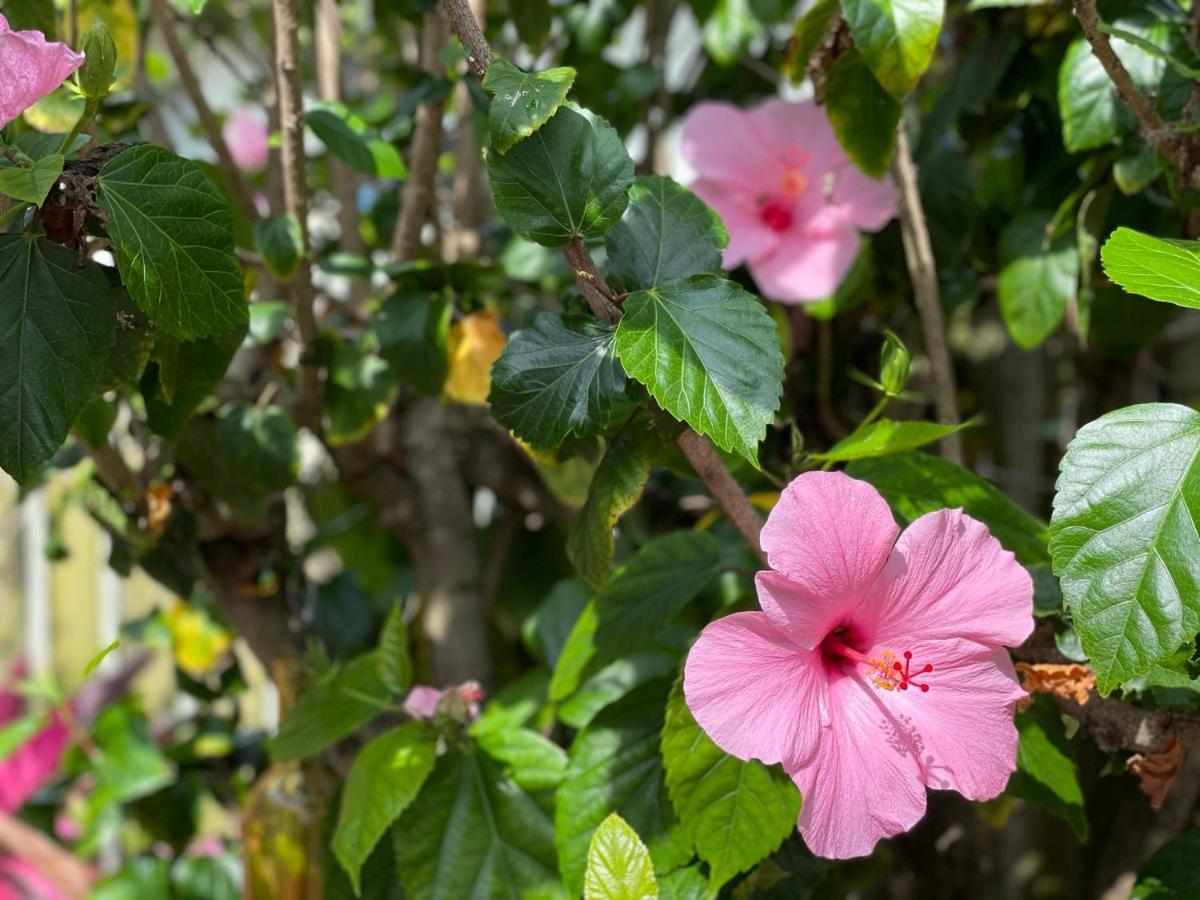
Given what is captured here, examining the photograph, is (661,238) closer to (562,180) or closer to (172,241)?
(562,180)

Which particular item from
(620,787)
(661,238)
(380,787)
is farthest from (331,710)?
(661,238)

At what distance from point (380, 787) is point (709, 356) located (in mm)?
435

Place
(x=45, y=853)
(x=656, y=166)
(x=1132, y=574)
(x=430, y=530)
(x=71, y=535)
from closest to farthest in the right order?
(x=1132, y=574) < (x=430, y=530) < (x=656, y=166) < (x=45, y=853) < (x=71, y=535)

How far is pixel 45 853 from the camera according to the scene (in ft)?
5.61

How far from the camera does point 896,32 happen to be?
729 millimetres

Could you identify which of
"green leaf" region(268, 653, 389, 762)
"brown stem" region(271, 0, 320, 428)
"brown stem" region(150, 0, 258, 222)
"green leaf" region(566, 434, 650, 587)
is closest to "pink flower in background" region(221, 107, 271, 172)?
"brown stem" region(150, 0, 258, 222)

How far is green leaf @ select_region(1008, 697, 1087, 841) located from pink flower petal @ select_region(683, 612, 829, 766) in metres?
0.19

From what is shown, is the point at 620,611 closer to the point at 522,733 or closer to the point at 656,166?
the point at 522,733

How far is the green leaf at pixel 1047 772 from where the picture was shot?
722 millimetres

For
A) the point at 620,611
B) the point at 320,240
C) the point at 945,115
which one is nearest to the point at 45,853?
the point at 320,240

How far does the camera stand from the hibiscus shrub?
0.61m

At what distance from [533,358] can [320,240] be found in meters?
0.87

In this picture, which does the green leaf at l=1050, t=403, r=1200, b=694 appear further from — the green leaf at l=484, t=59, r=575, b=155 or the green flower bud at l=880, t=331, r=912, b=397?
the green leaf at l=484, t=59, r=575, b=155

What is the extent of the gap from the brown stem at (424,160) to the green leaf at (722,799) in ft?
1.74
